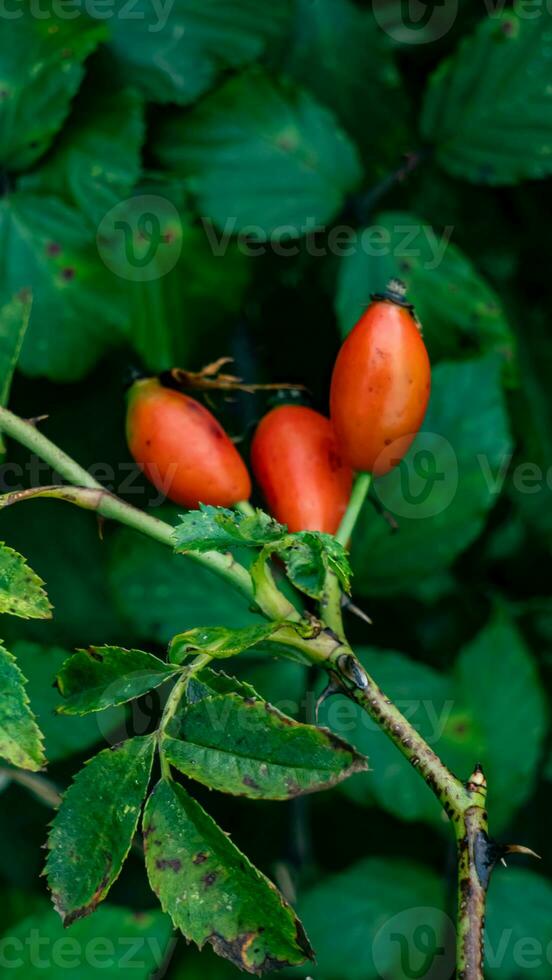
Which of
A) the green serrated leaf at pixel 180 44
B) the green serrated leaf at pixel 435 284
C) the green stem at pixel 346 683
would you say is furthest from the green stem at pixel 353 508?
the green serrated leaf at pixel 180 44

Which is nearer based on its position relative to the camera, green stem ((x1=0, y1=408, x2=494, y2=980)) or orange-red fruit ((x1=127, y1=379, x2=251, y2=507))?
green stem ((x1=0, y1=408, x2=494, y2=980))

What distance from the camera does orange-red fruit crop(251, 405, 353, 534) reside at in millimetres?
988

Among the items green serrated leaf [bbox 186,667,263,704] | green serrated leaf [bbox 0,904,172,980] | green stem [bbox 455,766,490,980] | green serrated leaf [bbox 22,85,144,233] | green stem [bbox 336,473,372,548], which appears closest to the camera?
green stem [bbox 455,766,490,980]

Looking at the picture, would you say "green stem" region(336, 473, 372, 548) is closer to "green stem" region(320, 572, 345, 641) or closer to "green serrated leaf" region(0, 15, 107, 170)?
"green stem" region(320, 572, 345, 641)

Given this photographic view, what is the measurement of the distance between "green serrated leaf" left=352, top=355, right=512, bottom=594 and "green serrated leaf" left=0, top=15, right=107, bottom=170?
631mm

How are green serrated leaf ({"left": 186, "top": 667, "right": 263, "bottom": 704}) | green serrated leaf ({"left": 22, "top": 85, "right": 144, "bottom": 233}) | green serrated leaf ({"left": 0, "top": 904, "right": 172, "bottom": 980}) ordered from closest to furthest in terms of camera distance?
green serrated leaf ({"left": 186, "top": 667, "right": 263, "bottom": 704}), green serrated leaf ({"left": 0, "top": 904, "right": 172, "bottom": 980}), green serrated leaf ({"left": 22, "top": 85, "right": 144, "bottom": 233})

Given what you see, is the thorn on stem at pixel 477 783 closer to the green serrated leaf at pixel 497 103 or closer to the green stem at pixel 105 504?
the green stem at pixel 105 504

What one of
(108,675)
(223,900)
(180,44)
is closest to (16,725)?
(108,675)

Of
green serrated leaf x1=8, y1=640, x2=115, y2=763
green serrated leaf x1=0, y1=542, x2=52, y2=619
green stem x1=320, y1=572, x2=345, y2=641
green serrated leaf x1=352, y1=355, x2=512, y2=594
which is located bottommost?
green serrated leaf x1=8, y1=640, x2=115, y2=763

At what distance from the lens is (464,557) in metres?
1.80

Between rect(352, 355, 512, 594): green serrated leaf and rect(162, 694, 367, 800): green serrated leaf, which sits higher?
rect(162, 694, 367, 800): green serrated leaf

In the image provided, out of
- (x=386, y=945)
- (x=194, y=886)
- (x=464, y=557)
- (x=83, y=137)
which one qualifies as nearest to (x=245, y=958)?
(x=194, y=886)

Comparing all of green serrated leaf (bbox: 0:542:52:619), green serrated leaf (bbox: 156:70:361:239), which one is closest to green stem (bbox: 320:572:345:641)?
green serrated leaf (bbox: 0:542:52:619)

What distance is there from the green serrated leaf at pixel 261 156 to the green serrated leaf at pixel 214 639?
79cm
